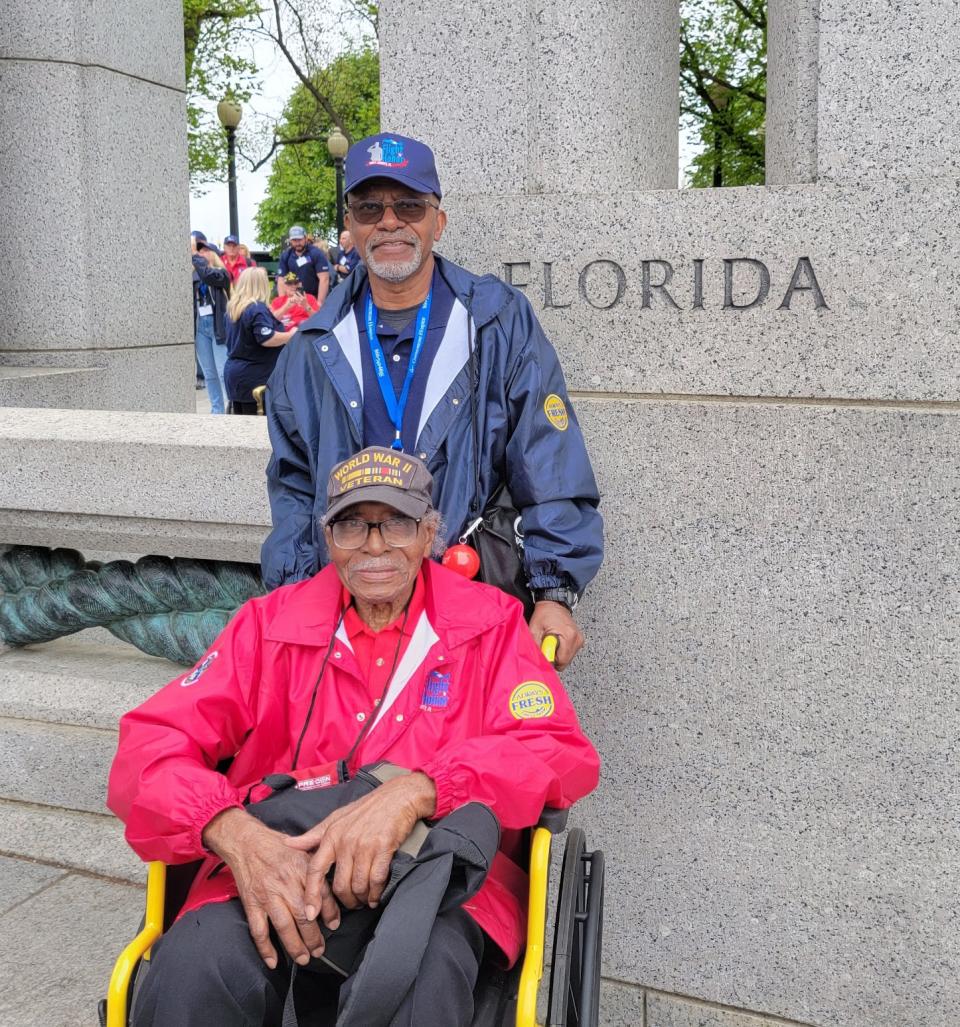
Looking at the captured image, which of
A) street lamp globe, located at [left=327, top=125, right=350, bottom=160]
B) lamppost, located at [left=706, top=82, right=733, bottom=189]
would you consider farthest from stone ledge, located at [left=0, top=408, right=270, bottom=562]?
street lamp globe, located at [left=327, top=125, right=350, bottom=160]

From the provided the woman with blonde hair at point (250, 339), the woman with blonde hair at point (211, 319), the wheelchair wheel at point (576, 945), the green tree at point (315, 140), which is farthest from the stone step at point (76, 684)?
the green tree at point (315, 140)

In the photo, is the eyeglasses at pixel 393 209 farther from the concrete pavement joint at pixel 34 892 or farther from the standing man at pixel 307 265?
the standing man at pixel 307 265

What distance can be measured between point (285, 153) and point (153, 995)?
158 feet

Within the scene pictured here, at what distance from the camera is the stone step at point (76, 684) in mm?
4031

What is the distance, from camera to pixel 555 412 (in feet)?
9.50

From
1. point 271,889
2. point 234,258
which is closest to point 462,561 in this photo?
point 271,889

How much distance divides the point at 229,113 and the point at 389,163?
2150 centimetres

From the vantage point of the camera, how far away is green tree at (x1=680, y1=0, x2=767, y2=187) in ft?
33.0

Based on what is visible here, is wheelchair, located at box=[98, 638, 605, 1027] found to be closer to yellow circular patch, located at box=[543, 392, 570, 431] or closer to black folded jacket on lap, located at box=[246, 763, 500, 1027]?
black folded jacket on lap, located at box=[246, 763, 500, 1027]

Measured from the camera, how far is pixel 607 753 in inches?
132

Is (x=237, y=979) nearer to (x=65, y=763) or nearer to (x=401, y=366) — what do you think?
(x=401, y=366)

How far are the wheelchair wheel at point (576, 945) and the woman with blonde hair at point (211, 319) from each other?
456 inches

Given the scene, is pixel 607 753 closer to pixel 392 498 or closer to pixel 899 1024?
pixel 899 1024

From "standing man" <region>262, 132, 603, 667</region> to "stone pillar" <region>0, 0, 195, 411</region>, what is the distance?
3288 millimetres
